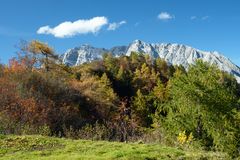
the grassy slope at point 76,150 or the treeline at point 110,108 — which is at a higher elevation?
the treeline at point 110,108

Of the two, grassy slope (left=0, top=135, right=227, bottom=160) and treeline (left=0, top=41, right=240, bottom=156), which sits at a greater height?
treeline (left=0, top=41, right=240, bottom=156)

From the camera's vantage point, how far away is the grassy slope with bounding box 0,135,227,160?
42.5 ft

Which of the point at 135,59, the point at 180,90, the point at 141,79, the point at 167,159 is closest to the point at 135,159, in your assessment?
the point at 167,159

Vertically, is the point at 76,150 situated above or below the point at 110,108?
below

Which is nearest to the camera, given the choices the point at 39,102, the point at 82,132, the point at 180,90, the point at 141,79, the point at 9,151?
the point at 9,151

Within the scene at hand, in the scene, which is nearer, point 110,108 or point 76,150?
point 76,150

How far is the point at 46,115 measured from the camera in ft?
110

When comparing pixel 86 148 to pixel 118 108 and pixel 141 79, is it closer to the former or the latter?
pixel 118 108

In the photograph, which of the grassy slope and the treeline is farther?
the treeline

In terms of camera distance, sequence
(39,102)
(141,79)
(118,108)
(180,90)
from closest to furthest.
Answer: (180,90)
(39,102)
(118,108)
(141,79)

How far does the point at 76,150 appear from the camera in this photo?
14156mm

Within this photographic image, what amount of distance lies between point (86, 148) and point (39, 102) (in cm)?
2324

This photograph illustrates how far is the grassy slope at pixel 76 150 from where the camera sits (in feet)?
42.5

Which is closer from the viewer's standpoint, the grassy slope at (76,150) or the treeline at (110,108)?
the grassy slope at (76,150)
